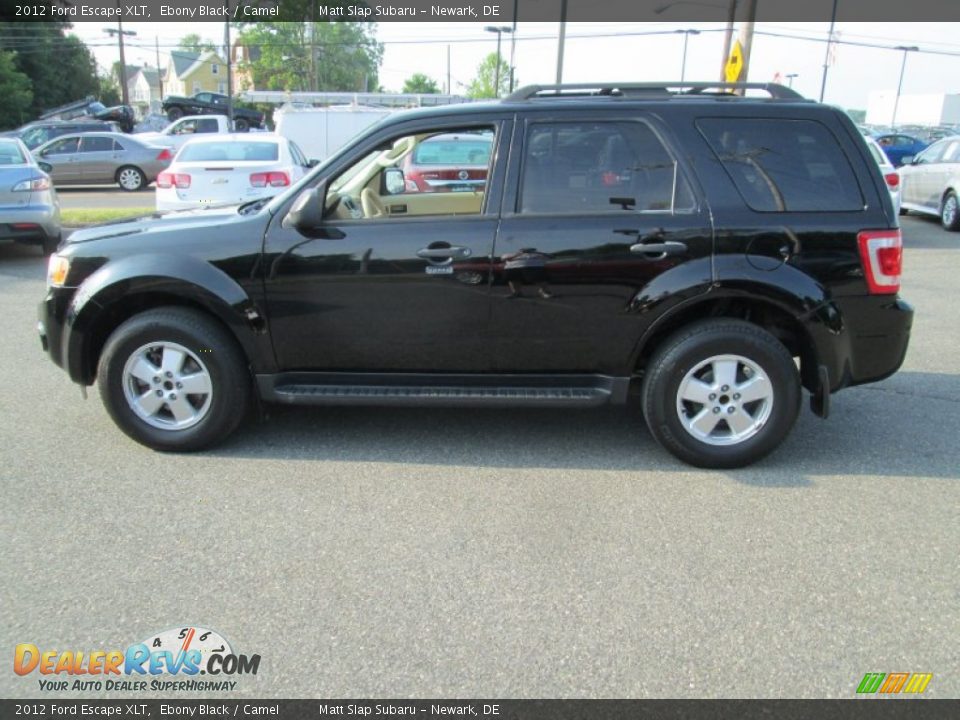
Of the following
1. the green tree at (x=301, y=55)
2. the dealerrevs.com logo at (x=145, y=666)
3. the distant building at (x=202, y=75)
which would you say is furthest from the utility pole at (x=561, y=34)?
the distant building at (x=202, y=75)

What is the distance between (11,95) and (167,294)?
47.7 metres

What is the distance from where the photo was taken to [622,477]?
4.01 m

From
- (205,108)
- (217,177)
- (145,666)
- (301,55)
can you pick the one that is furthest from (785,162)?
(301,55)

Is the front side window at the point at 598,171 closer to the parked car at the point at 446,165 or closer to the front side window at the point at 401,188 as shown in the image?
the front side window at the point at 401,188

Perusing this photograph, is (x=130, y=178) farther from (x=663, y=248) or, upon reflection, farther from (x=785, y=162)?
→ (x=785, y=162)

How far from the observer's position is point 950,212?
13633mm

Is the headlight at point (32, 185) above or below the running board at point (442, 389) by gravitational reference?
above

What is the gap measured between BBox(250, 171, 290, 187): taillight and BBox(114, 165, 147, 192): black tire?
12013 millimetres

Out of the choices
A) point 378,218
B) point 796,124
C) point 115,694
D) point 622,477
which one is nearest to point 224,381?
point 378,218

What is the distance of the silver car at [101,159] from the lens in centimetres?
2047

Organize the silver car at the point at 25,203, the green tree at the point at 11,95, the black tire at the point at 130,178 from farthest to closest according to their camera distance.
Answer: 1. the green tree at the point at 11,95
2. the black tire at the point at 130,178
3. the silver car at the point at 25,203

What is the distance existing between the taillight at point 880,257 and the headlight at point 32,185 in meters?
9.83

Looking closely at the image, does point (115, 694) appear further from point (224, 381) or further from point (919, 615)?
point (919, 615)
